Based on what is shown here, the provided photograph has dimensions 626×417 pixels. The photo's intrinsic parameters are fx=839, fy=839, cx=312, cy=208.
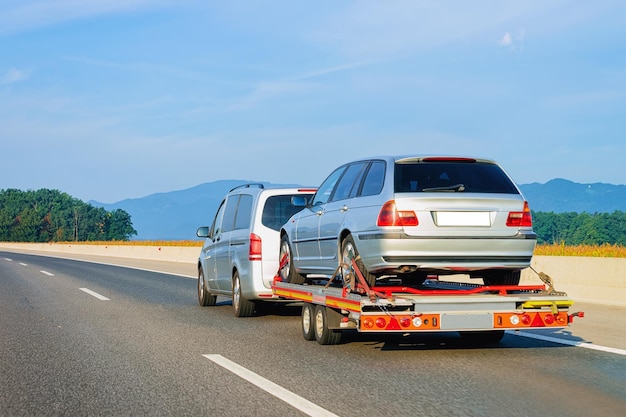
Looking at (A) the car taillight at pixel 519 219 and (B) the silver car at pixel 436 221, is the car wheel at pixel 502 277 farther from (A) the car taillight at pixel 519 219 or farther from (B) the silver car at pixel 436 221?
(A) the car taillight at pixel 519 219

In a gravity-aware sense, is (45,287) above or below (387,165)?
below

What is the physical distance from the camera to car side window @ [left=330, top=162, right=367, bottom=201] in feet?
30.8

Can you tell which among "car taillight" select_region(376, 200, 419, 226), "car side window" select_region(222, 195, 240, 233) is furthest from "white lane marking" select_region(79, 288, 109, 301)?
"car taillight" select_region(376, 200, 419, 226)

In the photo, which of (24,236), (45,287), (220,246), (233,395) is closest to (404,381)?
(233,395)

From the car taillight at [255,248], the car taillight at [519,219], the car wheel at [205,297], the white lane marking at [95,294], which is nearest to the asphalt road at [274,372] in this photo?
the car taillight at [255,248]

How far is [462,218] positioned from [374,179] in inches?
43.3

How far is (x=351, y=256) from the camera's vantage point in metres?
8.88

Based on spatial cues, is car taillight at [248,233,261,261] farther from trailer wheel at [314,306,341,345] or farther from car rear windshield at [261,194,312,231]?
trailer wheel at [314,306,341,345]

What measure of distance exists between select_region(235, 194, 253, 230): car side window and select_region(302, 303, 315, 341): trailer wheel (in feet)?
9.17

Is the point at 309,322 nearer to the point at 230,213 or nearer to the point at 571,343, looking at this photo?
the point at 571,343

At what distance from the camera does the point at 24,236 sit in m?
178

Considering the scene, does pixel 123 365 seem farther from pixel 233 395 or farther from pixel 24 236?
pixel 24 236

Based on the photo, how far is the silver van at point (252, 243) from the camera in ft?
39.5

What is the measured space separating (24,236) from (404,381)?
181918 millimetres
